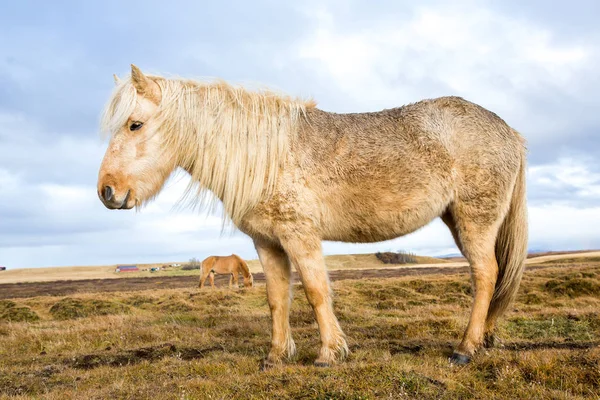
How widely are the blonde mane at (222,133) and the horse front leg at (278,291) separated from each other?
69 centimetres

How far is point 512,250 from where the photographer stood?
Result: 6066mm

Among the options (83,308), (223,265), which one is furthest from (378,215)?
(223,265)

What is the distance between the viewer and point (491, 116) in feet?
19.3

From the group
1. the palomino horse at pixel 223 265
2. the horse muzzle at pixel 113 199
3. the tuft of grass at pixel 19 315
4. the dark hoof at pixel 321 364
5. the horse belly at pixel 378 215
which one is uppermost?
the horse muzzle at pixel 113 199

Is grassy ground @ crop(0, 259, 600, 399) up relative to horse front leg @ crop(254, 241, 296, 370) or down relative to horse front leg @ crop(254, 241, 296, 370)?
down

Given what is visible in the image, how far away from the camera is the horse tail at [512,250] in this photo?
6043mm

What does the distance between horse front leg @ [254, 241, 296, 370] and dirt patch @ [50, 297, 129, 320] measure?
10560 millimetres

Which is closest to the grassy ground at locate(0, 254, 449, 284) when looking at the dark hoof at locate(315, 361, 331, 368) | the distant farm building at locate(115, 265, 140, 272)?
the distant farm building at locate(115, 265, 140, 272)

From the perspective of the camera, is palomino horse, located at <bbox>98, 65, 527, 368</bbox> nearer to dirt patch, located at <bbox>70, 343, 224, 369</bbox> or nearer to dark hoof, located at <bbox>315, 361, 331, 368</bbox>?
dark hoof, located at <bbox>315, 361, 331, 368</bbox>

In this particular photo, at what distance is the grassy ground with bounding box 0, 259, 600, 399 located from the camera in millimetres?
4121

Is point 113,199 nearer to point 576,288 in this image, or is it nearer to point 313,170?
point 313,170

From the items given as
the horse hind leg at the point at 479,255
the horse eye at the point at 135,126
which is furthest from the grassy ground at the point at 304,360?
the horse eye at the point at 135,126

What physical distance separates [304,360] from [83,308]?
12297 millimetres

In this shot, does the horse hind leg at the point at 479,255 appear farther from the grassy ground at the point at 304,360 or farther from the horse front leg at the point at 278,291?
the horse front leg at the point at 278,291
